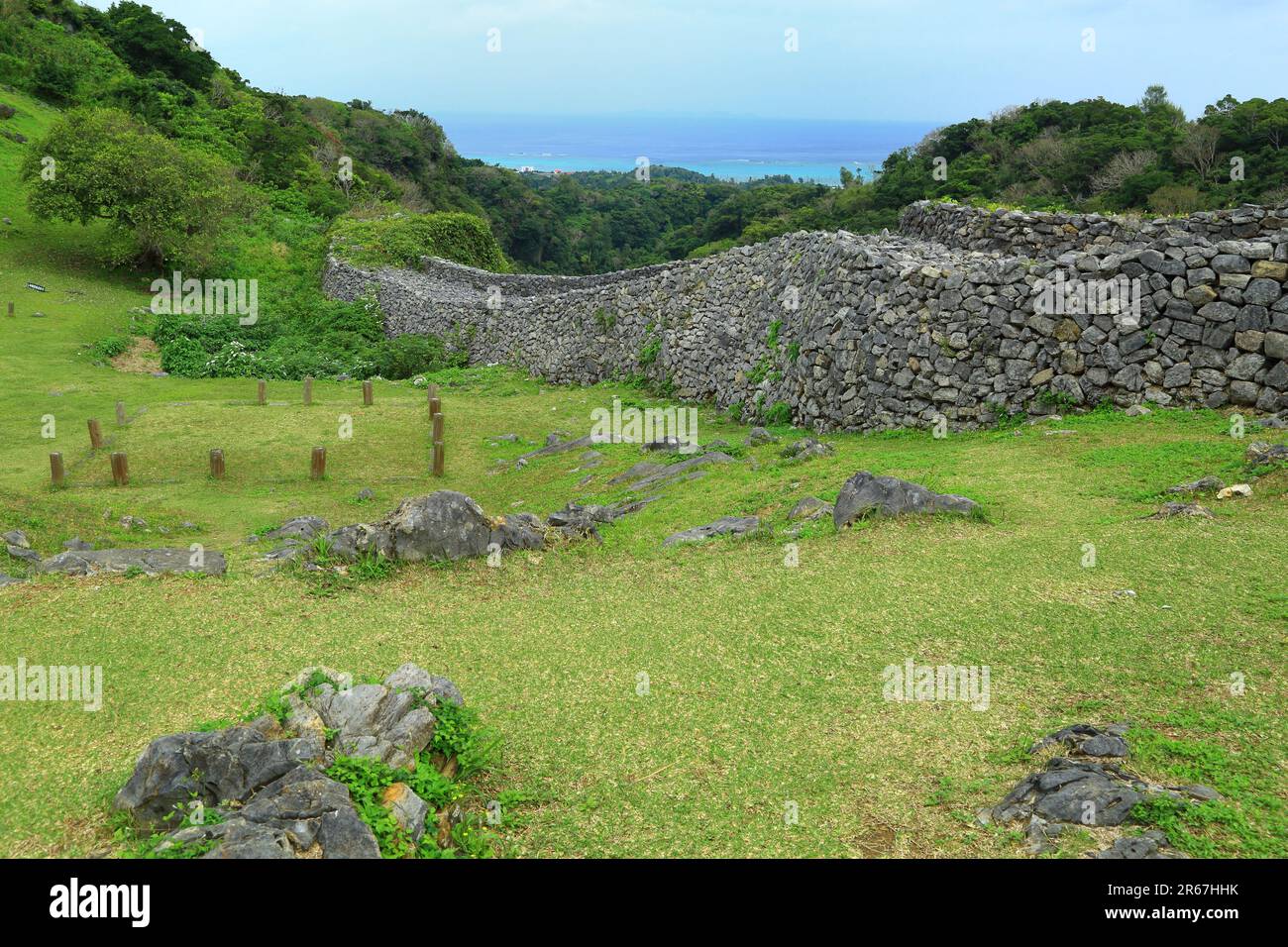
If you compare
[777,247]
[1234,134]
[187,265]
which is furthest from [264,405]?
[1234,134]

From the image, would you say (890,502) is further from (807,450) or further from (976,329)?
(976,329)

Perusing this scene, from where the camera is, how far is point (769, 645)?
8.55 meters

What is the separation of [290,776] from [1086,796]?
483 cm

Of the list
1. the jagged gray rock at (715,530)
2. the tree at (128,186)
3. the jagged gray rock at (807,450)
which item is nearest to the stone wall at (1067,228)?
the jagged gray rock at (807,450)

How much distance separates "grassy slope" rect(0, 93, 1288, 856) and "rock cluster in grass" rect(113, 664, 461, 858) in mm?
635

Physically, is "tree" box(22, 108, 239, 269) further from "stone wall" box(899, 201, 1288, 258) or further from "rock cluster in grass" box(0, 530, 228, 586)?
"stone wall" box(899, 201, 1288, 258)

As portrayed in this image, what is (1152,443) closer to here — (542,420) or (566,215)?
(542,420)

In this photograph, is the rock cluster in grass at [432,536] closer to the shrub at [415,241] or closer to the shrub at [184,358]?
the shrub at [184,358]

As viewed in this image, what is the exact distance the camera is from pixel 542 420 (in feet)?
73.5

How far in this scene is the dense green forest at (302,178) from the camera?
30812 millimetres

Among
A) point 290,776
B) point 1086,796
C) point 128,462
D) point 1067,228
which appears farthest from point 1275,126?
point 290,776

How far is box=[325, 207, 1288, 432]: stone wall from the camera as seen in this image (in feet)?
45.3

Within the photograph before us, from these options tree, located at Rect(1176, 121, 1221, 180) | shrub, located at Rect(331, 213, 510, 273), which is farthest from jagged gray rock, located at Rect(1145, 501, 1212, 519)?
shrub, located at Rect(331, 213, 510, 273)

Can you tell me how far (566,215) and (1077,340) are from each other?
2775 inches
